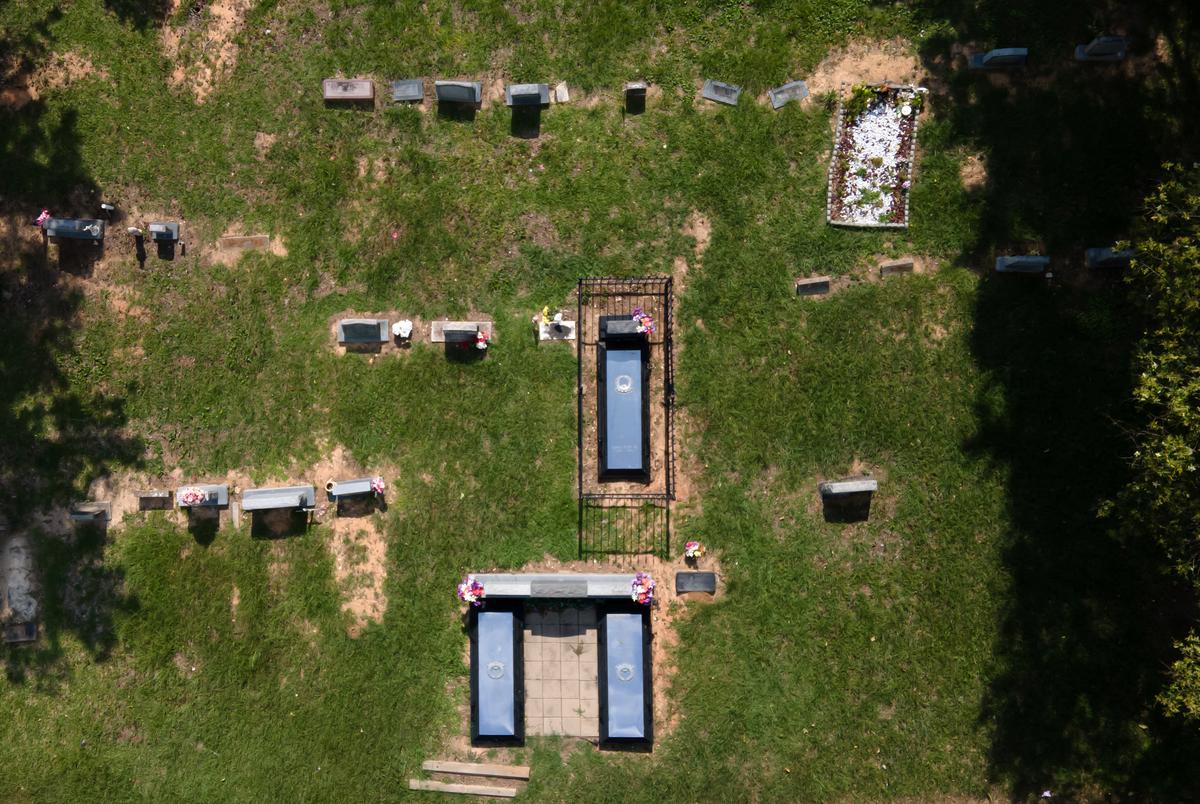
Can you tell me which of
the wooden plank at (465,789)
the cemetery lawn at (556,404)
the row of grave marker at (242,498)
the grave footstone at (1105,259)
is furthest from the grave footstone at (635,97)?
the wooden plank at (465,789)

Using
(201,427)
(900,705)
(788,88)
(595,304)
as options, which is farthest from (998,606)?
(201,427)

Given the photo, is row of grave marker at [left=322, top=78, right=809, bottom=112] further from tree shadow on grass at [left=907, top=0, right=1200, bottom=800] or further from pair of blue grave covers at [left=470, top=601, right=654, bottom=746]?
pair of blue grave covers at [left=470, top=601, right=654, bottom=746]

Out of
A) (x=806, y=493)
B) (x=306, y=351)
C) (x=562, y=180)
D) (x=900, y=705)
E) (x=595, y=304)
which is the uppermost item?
(x=562, y=180)

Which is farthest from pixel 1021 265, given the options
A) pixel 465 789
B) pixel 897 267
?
pixel 465 789

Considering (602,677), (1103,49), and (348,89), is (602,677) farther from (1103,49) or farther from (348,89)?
(1103,49)

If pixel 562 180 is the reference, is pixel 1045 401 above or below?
below

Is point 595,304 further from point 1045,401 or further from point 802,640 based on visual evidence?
point 1045,401
